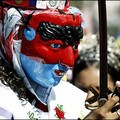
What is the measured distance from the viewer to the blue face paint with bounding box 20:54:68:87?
2.84 metres

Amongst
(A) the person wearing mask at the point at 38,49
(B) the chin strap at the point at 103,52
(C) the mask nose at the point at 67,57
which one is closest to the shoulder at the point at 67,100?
(A) the person wearing mask at the point at 38,49

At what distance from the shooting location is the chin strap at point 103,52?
2.12 metres

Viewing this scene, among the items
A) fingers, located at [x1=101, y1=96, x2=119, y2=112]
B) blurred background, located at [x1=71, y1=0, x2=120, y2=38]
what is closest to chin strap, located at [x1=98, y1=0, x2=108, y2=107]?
fingers, located at [x1=101, y1=96, x2=119, y2=112]

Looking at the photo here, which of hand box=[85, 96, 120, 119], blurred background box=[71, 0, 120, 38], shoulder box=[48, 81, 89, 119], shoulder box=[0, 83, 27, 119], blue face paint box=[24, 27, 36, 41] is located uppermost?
blue face paint box=[24, 27, 36, 41]

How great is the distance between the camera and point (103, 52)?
7.23 ft

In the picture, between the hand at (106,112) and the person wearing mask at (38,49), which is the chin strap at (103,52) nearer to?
the hand at (106,112)

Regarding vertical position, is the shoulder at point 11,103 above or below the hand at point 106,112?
below

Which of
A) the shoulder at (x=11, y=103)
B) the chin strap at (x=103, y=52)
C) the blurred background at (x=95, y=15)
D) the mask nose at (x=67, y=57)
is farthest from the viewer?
the blurred background at (x=95, y=15)

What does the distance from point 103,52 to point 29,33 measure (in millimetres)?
701

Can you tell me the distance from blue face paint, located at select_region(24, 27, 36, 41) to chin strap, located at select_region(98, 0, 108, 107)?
686 millimetres

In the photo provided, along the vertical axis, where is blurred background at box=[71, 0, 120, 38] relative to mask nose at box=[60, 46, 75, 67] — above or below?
below

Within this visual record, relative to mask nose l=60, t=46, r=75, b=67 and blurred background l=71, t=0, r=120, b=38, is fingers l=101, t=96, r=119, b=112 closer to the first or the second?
mask nose l=60, t=46, r=75, b=67

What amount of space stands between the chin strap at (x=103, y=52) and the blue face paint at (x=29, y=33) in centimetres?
69

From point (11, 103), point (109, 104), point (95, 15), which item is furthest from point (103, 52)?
point (95, 15)
